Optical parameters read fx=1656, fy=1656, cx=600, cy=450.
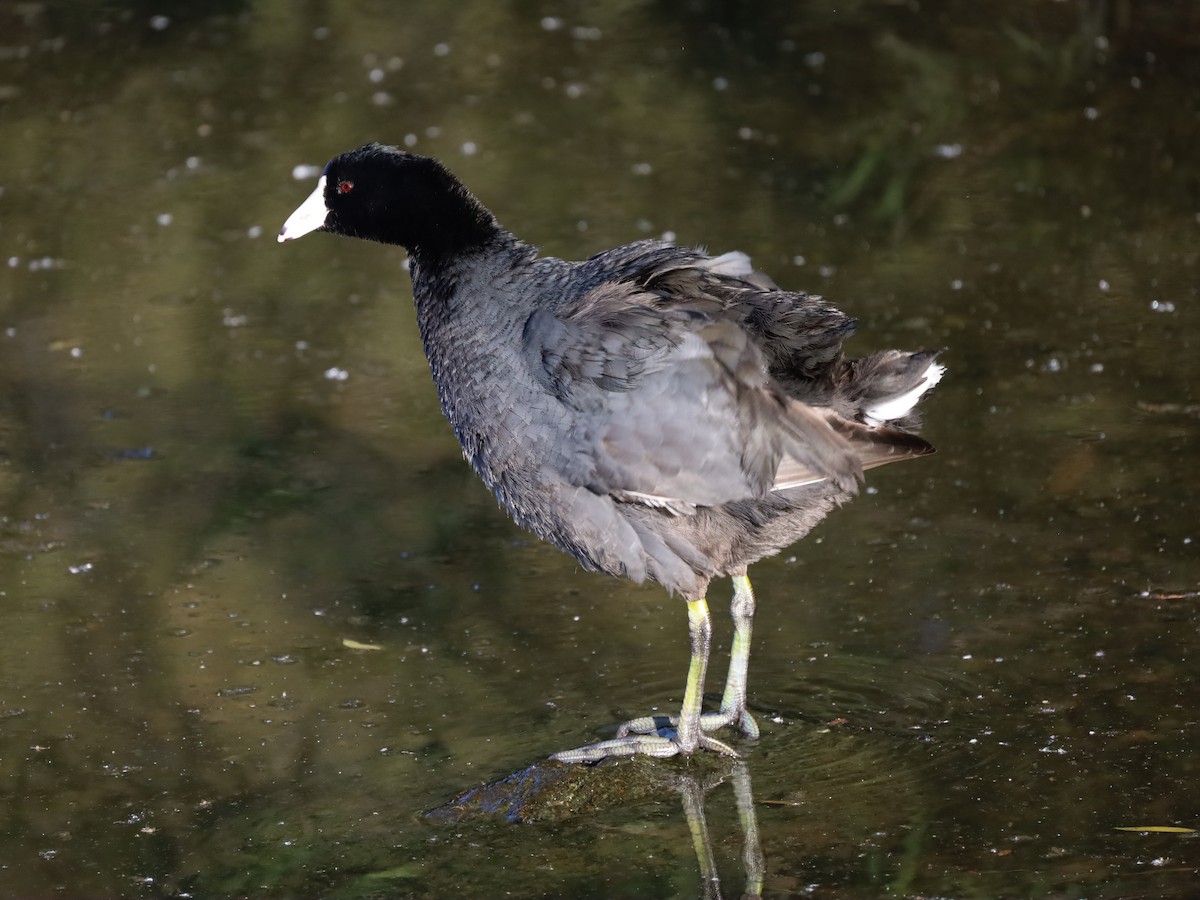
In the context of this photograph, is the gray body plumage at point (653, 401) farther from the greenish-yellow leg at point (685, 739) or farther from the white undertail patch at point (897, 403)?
the greenish-yellow leg at point (685, 739)

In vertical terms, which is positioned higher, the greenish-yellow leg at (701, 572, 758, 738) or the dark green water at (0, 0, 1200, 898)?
the greenish-yellow leg at (701, 572, 758, 738)

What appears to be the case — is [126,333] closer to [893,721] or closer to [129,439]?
[129,439]

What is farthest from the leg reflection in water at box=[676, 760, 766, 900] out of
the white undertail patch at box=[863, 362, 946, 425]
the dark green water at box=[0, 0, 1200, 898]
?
the white undertail patch at box=[863, 362, 946, 425]

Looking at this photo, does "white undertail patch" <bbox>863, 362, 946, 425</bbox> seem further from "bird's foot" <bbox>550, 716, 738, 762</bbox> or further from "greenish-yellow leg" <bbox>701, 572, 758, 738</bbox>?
"bird's foot" <bbox>550, 716, 738, 762</bbox>

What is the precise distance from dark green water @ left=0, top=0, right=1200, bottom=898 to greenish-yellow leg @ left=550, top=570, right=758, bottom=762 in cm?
6

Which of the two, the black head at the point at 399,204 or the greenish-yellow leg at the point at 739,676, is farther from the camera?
the black head at the point at 399,204

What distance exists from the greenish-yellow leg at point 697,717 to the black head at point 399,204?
1134mm

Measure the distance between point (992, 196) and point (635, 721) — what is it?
4220 mm

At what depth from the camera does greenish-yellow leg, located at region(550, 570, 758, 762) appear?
13.1ft

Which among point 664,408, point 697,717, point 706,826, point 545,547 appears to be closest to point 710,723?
point 697,717

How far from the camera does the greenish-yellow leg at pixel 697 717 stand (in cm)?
401

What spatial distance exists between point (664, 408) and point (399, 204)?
988 millimetres

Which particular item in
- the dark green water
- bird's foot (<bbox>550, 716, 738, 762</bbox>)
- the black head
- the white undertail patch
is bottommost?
the dark green water

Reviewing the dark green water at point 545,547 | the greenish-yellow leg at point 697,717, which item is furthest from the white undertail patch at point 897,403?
the dark green water at point 545,547
